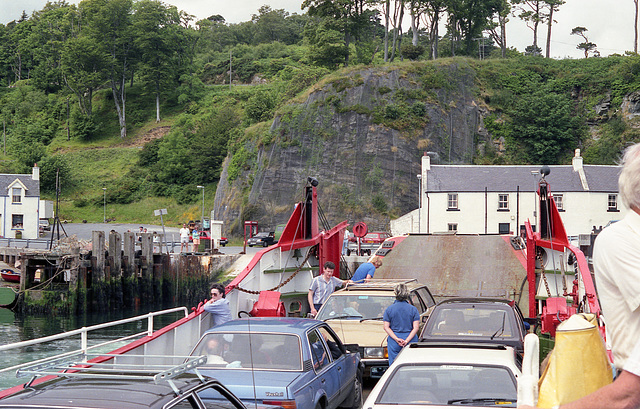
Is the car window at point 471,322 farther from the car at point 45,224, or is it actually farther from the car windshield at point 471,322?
the car at point 45,224

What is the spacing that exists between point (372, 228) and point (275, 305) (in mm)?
49121

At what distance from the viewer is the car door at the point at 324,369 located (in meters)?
7.99

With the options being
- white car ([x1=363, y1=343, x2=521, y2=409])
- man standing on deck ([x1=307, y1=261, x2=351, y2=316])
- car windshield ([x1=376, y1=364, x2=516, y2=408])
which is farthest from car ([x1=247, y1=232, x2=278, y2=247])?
car windshield ([x1=376, y1=364, x2=516, y2=408])

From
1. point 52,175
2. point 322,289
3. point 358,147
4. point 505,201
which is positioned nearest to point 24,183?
point 52,175

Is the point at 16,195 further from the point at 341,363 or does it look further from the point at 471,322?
the point at 471,322

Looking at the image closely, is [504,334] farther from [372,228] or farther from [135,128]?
[135,128]

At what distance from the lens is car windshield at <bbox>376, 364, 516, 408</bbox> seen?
6098mm

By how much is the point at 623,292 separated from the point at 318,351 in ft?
21.7

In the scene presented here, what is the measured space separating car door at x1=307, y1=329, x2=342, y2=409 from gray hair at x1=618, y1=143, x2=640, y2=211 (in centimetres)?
598

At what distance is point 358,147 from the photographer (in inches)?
2645

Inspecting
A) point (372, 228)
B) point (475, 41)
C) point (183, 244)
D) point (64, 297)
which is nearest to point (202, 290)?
point (183, 244)

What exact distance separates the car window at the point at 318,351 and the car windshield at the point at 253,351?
0.98 ft

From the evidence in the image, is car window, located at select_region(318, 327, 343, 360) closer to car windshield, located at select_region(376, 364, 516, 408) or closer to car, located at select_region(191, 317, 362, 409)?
car, located at select_region(191, 317, 362, 409)

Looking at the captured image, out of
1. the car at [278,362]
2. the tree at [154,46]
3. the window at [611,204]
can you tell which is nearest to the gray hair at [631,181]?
the car at [278,362]
